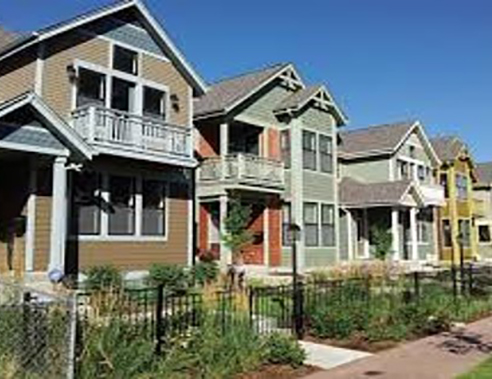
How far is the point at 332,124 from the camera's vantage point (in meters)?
34.0

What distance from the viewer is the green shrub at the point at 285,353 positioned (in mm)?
10664

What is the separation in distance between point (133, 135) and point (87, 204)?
273 cm

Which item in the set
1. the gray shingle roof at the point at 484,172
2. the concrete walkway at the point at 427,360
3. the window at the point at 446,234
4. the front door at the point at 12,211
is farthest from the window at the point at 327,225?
the gray shingle roof at the point at 484,172

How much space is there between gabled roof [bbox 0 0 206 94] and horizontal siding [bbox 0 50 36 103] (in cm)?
40

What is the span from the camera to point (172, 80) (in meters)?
24.6

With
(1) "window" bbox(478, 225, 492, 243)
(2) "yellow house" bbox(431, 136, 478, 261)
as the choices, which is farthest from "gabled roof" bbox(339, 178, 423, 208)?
(1) "window" bbox(478, 225, 492, 243)

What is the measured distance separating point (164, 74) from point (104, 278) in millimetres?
A: 8685

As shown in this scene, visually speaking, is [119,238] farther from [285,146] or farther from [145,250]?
[285,146]

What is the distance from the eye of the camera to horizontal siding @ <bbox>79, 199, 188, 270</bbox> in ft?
67.9

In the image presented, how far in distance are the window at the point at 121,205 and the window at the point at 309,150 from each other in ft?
38.0

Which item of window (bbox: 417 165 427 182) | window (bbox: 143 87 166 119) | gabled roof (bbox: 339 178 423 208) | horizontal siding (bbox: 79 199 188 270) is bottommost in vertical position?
horizontal siding (bbox: 79 199 188 270)

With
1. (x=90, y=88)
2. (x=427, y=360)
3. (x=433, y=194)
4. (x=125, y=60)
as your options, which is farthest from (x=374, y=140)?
(x=427, y=360)

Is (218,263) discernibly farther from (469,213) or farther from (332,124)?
(469,213)

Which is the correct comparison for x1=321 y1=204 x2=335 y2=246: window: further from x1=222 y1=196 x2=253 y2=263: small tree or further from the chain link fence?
the chain link fence
